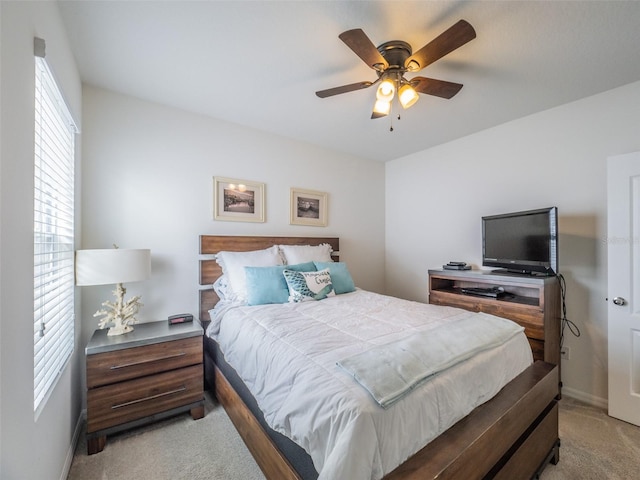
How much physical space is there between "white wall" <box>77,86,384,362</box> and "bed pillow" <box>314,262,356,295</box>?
732mm

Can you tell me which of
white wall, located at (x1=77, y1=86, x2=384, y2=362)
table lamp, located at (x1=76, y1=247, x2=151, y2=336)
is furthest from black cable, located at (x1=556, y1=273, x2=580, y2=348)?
table lamp, located at (x1=76, y1=247, x2=151, y2=336)

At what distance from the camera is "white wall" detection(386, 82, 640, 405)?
234 cm

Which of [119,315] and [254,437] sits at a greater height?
[119,315]

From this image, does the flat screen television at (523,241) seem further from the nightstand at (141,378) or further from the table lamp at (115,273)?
the table lamp at (115,273)

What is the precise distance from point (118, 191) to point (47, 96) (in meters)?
1.01

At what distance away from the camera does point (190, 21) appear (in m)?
1.60

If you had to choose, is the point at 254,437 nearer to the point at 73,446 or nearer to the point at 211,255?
the point at 73,446

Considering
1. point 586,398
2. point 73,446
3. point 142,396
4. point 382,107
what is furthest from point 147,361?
point 586,398

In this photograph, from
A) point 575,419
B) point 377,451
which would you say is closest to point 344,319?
point 377,451

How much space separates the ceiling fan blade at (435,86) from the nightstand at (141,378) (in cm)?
238

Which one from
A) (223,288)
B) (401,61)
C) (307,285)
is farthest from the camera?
(223,288)

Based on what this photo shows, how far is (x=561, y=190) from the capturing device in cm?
258

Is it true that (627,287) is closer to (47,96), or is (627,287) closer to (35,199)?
(35,199)

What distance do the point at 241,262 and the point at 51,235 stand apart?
53.4 inches
